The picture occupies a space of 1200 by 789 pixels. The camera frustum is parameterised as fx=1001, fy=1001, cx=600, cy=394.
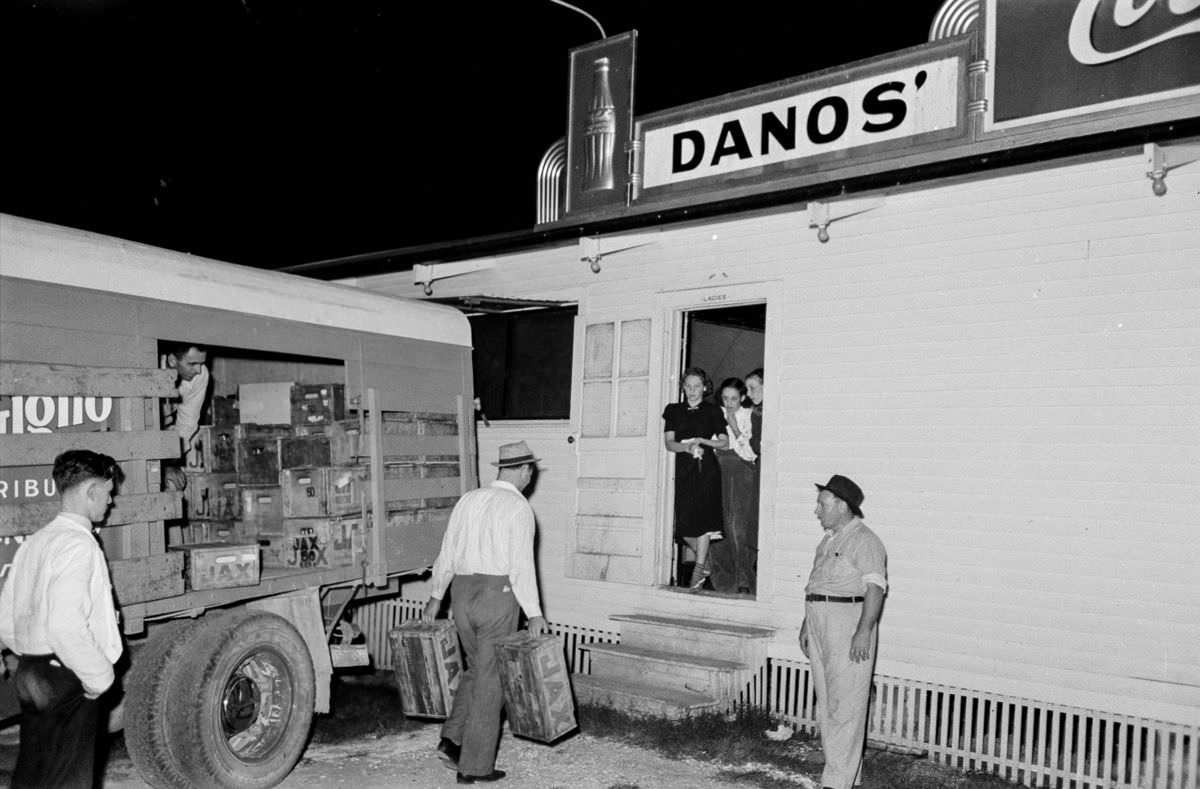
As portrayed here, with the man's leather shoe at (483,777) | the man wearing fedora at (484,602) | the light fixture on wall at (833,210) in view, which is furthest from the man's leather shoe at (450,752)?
the light fixture on wall at (833,210)

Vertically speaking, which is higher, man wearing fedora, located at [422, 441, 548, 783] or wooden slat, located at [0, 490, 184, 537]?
wooden slat, located at [0, 490, 184, 537]

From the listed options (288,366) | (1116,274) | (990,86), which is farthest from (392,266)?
(1116,274)

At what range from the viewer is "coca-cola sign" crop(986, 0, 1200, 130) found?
19.8 feet

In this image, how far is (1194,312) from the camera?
617 cm

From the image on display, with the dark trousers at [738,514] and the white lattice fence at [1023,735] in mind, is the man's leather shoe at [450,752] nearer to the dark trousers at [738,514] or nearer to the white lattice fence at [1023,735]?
the white lattice fence at [1023,735]

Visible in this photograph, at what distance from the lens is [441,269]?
1012cm

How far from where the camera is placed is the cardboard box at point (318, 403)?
24.2 ft

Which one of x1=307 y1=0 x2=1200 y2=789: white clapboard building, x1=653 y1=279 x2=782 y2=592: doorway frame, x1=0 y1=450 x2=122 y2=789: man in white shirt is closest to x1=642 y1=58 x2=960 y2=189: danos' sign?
x1=307 y1=0 x2=1200 y2=789: white clapboard building

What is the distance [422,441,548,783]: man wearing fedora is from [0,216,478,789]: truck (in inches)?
Answer: 39.4

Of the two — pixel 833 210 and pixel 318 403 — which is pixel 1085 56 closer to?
pixel 833 210

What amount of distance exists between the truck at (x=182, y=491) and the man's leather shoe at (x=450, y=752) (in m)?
0.83

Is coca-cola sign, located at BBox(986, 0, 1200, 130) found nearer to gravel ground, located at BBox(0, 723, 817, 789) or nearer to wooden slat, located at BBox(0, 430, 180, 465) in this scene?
gravel ground, located at BBox(0, 723, 817, 789)

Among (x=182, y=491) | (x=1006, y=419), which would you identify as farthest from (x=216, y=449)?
(x=1006, y=419)

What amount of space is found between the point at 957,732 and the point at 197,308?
5.68m
